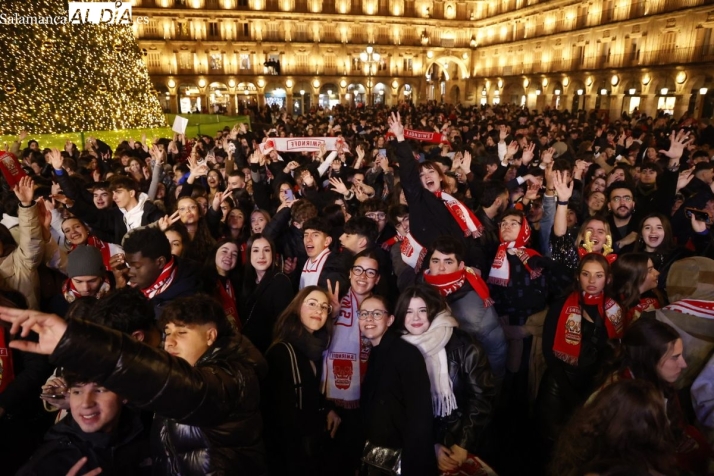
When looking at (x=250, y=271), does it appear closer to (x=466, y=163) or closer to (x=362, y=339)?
(x=362, y=339)

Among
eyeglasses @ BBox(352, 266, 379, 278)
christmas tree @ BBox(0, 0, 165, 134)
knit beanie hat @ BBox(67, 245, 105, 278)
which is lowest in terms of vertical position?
eyeglasses @ BBox(352, 266, 379, 278)

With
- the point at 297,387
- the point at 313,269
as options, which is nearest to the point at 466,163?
the point at 313,269

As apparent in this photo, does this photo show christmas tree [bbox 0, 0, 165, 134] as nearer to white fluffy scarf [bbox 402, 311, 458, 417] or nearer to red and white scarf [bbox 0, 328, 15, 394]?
red and white scarf [bbox 0, 328, 15, 394]

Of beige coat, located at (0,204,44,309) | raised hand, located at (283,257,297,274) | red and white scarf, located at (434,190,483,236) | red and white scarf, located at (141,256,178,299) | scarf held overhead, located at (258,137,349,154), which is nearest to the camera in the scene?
red and white scarf, located at (141,256,178,299)

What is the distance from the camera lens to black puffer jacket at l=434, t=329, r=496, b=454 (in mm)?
2721

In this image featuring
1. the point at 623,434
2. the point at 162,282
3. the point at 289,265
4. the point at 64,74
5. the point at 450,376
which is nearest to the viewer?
the point at 623,434

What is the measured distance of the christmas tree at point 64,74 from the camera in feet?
34.1

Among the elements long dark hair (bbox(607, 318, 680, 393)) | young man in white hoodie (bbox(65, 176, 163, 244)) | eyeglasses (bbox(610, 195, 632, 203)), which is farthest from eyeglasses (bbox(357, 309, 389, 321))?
eyeglasses (bbox(610, 195, 632, 203))

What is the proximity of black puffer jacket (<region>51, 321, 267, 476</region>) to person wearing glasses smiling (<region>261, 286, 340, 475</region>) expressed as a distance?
543mm

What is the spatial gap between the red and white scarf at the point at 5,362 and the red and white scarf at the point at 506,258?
3.53 metres

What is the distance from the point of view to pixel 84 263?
3.23 meters

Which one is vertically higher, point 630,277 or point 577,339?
point 630,277

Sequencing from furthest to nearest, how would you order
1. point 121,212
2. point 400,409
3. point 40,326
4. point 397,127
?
point 121,212 → point 397,127 → point 400,409 → point 40,326

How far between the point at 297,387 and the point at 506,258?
7.25 feet
